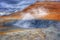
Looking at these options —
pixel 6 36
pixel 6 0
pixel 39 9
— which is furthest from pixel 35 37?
pixel 6 0

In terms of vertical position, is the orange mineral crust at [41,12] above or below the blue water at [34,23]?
above

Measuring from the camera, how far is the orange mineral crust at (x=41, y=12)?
1184mm

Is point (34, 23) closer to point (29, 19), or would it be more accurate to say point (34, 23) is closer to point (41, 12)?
point (29, 19)

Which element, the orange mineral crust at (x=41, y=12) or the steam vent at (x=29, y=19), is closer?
the steam vent at (x=29, y=19)

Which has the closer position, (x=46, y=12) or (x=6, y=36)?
(x=6, y=36)

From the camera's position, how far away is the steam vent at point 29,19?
102 centimetres

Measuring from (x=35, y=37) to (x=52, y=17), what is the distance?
1.01 feet

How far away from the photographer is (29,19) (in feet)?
3.83

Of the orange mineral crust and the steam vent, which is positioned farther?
the orange mineral crust

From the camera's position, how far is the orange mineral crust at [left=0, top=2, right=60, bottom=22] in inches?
46.6

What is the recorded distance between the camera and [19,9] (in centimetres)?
127

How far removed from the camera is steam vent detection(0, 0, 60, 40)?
1.02 m

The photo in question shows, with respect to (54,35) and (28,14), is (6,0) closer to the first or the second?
(28,14)

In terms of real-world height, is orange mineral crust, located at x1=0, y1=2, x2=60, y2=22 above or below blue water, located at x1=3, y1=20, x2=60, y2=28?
above
